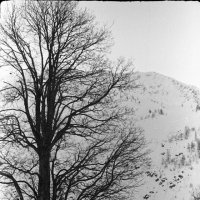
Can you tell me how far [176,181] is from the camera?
25125mm

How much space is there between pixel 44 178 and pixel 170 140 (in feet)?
80.2

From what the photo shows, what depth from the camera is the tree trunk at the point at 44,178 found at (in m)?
8.85

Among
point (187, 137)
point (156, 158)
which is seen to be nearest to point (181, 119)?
point (187, 137)

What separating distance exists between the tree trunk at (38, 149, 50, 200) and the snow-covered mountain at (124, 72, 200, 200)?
378cm

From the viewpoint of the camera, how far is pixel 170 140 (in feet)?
105

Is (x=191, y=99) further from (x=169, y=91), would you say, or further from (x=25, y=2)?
(x=25, y=2)

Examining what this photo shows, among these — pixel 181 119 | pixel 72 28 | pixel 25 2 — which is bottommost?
pixel 72 28

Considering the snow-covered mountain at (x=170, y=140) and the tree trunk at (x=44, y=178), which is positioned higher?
the snow-covered mountain at (x=170, y=140)

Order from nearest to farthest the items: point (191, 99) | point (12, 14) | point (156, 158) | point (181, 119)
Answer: point (12, 14), point (156, 158), point (181, 119), point (191, 99)

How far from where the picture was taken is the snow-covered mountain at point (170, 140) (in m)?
24.5

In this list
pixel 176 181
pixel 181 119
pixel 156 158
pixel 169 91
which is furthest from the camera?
pixel 169 91

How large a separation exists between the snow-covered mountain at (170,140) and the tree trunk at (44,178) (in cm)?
378

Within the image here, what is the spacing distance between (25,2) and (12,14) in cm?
63

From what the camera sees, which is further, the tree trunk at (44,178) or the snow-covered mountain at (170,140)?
the snow-covered mountain at (170,140)
